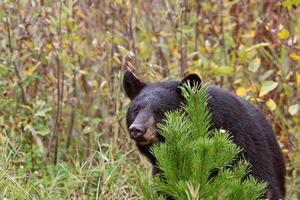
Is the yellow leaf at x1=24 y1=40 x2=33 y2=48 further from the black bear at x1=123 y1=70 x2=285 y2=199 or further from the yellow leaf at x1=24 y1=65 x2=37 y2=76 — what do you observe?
the black bear at x1=123 y1=70 x2=285 y2=199

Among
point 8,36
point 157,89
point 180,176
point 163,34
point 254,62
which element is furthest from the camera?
point 163,34

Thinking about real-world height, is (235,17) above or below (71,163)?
above

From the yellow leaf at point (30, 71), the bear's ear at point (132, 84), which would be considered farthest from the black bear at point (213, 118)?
the yellow leaf at point (30, 71)

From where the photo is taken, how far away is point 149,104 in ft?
18.2

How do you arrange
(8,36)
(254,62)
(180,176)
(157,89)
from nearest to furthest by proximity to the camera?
(180,176) < (157,89) < (254,62) < (8,36)

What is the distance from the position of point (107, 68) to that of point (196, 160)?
3.81 meters

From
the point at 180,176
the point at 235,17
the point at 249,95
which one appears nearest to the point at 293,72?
the point at 249,95

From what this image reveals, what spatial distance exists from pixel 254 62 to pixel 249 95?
25.1 inches

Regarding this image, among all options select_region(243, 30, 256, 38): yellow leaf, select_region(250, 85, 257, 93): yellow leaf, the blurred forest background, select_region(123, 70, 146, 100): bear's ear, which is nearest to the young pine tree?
select_region(123, 70, 146, 100): bear's ear

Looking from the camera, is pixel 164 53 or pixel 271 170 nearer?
pixel 271 170

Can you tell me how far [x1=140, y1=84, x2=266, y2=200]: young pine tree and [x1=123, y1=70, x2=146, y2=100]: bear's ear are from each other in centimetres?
150

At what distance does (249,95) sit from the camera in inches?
288

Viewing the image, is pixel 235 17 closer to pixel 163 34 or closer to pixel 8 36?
pixel 163 34

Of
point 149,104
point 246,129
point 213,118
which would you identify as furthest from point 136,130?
point 246,129
